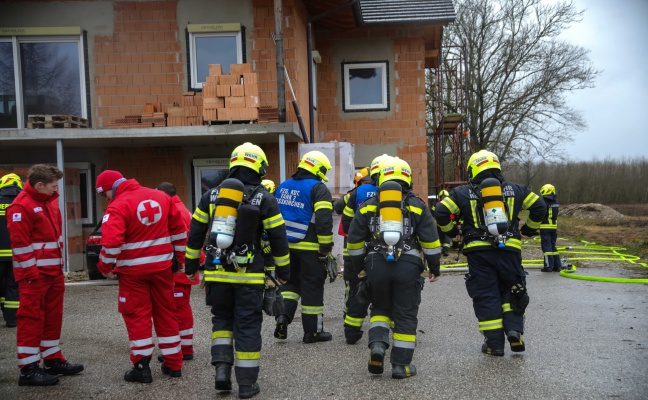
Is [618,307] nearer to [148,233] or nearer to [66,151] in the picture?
[148,233]

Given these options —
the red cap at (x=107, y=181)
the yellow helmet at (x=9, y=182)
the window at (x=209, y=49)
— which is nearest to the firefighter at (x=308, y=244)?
the red cap at (x=107, y=181)

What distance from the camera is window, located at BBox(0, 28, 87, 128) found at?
46.2 ft

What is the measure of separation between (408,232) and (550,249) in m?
8.60

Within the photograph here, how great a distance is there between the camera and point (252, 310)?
5.15m

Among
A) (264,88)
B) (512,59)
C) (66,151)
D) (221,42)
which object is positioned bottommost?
(66,151)

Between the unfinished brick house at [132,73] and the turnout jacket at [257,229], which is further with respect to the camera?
the unfinished brick house at [132,73]

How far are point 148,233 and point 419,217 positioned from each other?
2.40 metres

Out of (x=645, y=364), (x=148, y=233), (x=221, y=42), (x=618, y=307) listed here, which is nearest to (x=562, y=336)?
(x=645, y=364)

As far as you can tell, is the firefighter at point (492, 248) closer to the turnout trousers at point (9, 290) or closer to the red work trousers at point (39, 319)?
the red work trousers at point (39, 319)

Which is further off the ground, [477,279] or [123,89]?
[123,89]

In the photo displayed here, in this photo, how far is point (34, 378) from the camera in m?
5.53

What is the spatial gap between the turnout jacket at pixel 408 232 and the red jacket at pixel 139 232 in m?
1.58

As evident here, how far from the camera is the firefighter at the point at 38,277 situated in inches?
221

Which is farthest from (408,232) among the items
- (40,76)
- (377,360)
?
(40,76)
